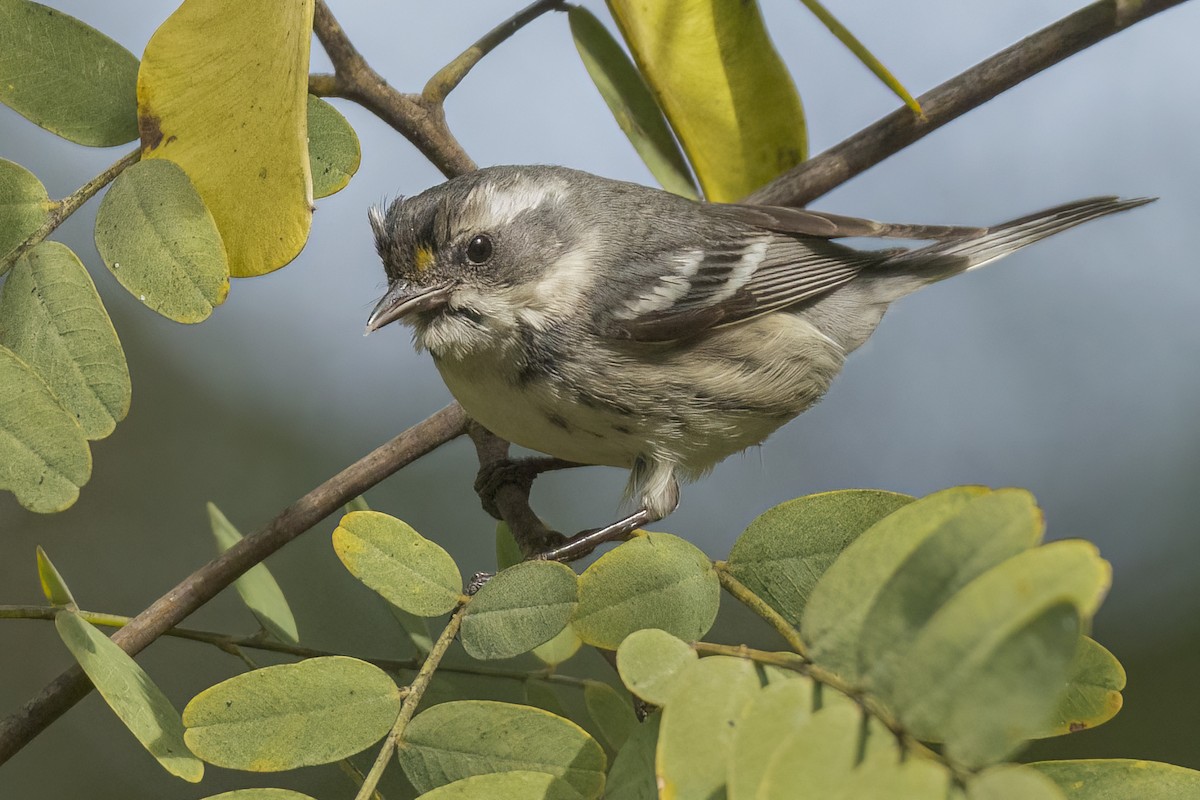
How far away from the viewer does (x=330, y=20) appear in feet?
5.49

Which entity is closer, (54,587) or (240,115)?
(240,115)

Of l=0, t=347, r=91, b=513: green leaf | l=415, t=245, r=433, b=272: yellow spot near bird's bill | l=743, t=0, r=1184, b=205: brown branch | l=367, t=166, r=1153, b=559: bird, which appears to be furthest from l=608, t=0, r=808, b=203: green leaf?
l=0, t=347, r=91, b=513: green leaf

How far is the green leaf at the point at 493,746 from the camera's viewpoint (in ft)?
3.36

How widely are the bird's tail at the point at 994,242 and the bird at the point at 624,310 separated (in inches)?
0.6

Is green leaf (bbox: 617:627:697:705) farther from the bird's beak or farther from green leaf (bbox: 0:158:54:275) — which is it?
the bird's beak

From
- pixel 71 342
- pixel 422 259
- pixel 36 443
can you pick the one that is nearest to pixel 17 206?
pixel 71 342

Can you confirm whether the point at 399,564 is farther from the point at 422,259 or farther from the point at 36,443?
the point at 422,259

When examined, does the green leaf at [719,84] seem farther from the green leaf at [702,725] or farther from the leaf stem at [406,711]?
the green leaf at [702,725]

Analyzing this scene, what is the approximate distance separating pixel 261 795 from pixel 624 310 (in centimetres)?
121

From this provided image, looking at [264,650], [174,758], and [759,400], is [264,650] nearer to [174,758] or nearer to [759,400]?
[174,758]

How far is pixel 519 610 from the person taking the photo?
3.77 feet

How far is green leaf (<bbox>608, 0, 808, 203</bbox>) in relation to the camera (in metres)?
1.85

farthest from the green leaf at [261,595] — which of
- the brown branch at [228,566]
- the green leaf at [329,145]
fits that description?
the green leaf at [329,145]

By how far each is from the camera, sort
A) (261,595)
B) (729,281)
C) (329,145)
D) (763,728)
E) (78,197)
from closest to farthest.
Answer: (763,728)
(78,197)
(329,145)
(261,595)
(729,281)
